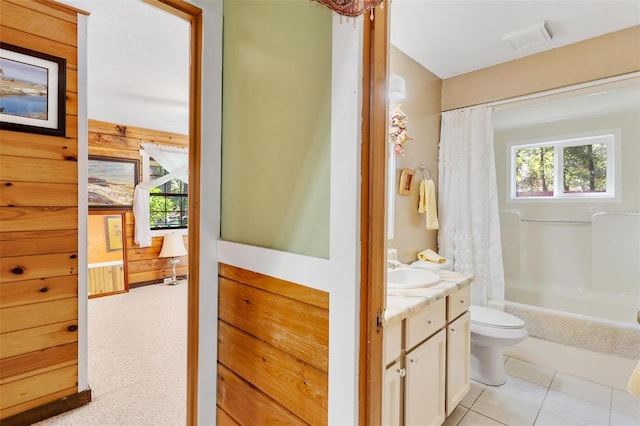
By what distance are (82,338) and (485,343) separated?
8.76ft

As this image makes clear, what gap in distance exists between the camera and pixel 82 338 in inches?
75.9

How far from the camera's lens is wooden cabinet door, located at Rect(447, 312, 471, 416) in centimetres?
167

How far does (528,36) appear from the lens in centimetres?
218

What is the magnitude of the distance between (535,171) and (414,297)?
3112 mm

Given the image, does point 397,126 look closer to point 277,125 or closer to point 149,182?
point 277,125

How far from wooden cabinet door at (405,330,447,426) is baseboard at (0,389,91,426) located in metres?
2.00

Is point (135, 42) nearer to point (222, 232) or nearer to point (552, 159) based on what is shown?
point (222, 232)

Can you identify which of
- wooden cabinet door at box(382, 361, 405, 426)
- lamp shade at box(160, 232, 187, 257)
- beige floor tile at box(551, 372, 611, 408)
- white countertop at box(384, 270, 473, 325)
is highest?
white countertop at box(384, 270, 473, 325)

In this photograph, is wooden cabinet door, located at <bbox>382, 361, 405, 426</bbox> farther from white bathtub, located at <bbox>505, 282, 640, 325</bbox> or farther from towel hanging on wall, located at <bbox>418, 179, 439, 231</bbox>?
white bathtub, located at <bbox>505, 282, 640, 325</bbox>

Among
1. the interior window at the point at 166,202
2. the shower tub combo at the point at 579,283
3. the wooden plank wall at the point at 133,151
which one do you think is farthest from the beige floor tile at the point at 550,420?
the interior window at the point at 166,202

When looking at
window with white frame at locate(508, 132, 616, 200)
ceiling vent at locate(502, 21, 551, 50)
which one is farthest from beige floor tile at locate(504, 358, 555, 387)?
ceiling vent at locate(502, 21, 551, 50)

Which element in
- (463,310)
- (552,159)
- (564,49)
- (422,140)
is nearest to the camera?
(463,310)

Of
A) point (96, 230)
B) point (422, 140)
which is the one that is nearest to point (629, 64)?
point (422, 140)

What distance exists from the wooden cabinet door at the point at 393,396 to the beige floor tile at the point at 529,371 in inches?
62.9
